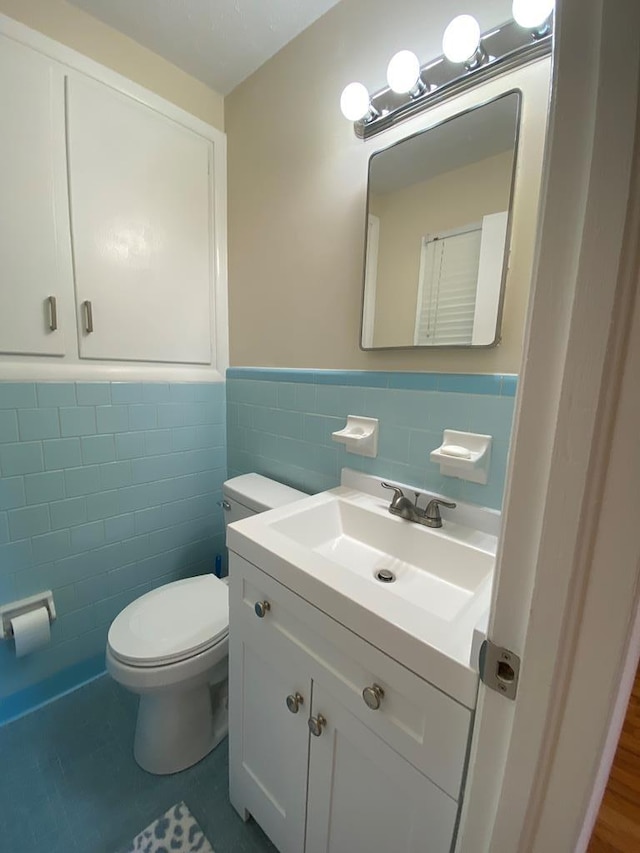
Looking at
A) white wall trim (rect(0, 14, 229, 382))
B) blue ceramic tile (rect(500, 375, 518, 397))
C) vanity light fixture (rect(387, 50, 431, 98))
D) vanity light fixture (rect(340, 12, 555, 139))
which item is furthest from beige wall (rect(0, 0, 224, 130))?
blue ceramic tile (rect(500, 375, 518, 397))

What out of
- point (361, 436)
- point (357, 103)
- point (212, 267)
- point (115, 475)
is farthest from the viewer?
point (212, 267)

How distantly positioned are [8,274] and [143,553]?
117cm

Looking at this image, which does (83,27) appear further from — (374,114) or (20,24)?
(374,114)

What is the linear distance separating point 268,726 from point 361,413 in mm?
895

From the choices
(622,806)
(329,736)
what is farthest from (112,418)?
(622,806)

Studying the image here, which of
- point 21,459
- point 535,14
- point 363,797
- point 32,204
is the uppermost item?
point 535,14

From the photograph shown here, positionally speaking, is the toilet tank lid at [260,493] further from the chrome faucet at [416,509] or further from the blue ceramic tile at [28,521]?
the blue ceramic tile at [28,521]

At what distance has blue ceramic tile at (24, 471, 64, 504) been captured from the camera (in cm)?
125

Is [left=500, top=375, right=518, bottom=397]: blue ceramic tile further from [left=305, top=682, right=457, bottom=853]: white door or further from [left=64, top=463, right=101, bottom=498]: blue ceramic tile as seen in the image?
[left=64, top=463, right=101, bottom=498]: blue ceramic tile

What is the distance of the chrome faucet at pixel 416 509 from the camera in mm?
970

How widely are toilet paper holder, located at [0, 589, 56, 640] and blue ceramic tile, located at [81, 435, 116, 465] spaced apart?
0.52m

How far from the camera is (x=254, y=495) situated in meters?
1.36

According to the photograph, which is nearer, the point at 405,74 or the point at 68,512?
the point at 405,74

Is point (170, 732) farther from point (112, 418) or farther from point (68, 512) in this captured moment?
point (112, 418)
